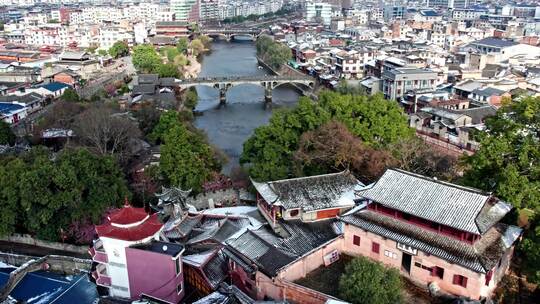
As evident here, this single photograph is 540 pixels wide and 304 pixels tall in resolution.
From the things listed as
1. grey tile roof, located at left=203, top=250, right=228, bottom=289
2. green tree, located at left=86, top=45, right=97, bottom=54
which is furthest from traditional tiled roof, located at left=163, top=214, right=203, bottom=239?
green tree, located at left=86, top=45, right=97, bottom=54

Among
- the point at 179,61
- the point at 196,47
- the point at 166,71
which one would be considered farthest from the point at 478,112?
the point at 196,47

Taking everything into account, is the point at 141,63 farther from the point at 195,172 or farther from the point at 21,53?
the point at 195,172

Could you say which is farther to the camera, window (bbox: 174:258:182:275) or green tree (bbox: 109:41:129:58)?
green tree (bbox: 109:41:129:58)

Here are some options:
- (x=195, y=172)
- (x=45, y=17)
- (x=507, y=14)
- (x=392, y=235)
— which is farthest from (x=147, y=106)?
(x=507, y=14)

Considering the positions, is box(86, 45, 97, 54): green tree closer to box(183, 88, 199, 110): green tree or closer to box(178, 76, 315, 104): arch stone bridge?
box(178, 76, 315, 104): arch stone bridge

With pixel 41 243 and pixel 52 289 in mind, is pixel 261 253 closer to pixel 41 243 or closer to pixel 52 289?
pixel 52 289

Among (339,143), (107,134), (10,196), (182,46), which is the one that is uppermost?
(182,46)
